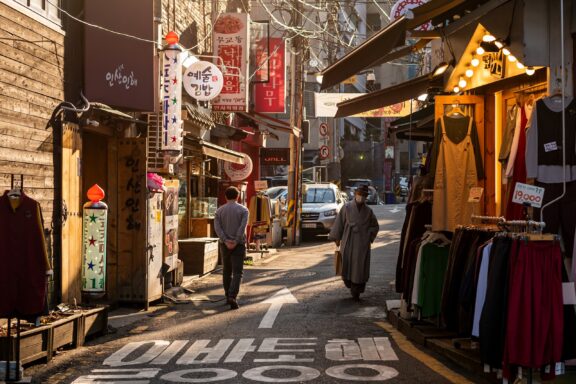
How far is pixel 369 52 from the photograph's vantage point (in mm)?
9422

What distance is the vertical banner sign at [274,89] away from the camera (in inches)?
1043

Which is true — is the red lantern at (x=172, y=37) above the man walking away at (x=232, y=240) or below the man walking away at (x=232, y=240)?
above

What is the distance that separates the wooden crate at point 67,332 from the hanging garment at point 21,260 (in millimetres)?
1039

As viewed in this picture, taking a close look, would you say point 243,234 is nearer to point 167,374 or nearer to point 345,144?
point 167,374

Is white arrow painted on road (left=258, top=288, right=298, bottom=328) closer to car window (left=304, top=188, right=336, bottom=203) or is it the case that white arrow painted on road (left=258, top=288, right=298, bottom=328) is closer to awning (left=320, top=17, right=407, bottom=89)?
awning (left=320, top=17, right=407, bottom=89)

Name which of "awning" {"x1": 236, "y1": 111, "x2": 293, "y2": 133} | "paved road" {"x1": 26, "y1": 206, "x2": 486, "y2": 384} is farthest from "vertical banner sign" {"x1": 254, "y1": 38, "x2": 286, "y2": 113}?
"paved road" {"x1": 26, "y1": 206, "x2": 486, "y2": 384}

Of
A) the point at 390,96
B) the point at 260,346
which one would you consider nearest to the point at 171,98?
the point at 390,96

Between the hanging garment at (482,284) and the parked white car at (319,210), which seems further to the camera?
the parked white car at (319,210)

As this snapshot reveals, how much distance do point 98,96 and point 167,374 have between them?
5.68 meters

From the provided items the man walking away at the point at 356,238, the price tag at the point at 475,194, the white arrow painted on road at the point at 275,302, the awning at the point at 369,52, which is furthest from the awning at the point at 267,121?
the price tag at the point at 475,194

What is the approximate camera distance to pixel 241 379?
23.6 ft

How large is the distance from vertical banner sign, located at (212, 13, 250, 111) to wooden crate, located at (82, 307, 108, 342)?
11.1 meters

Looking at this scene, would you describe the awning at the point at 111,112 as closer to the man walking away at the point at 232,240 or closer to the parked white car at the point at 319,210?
the man walking away at the point at 232,240

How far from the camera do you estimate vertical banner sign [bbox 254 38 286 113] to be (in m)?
26.5
